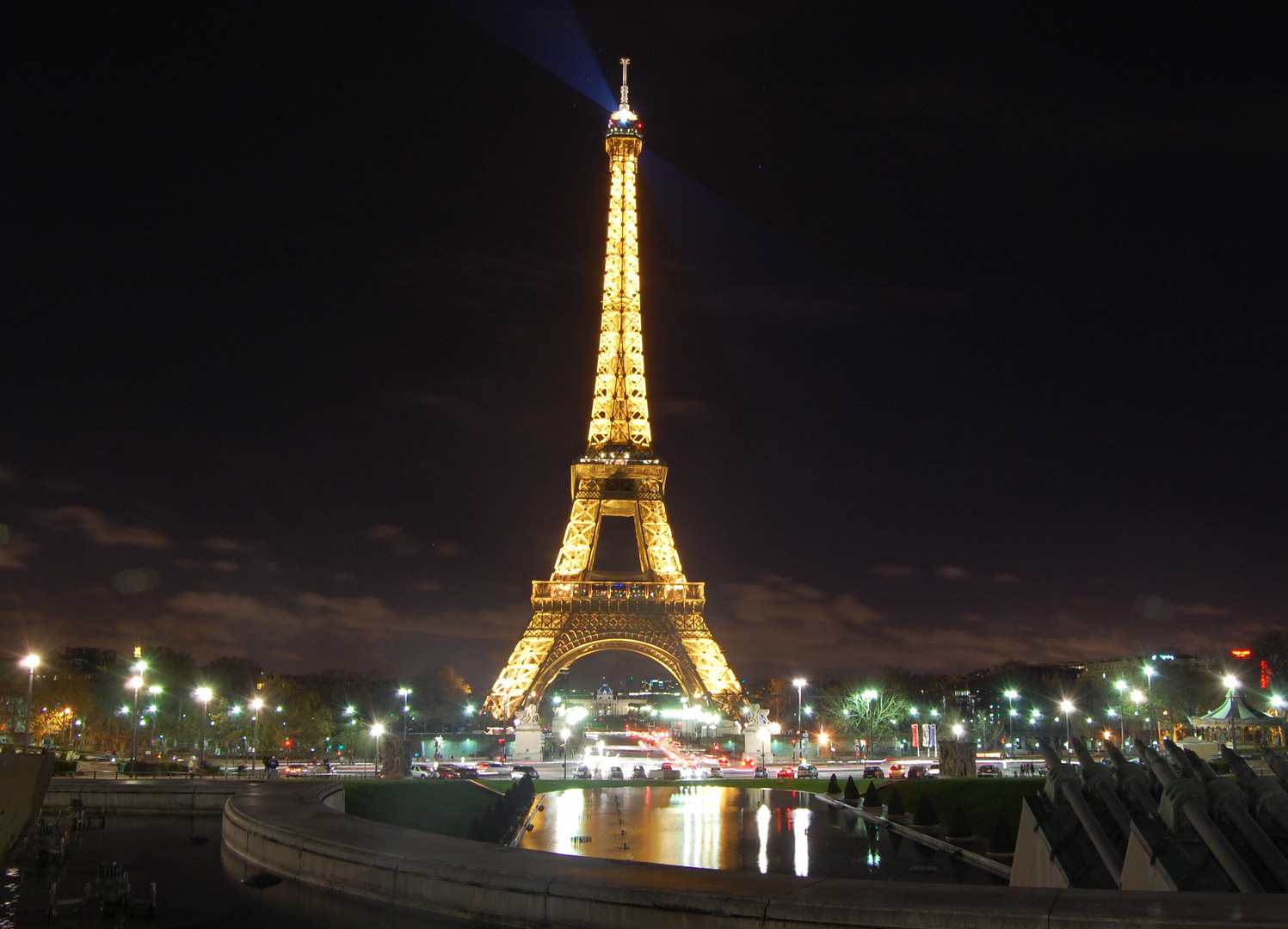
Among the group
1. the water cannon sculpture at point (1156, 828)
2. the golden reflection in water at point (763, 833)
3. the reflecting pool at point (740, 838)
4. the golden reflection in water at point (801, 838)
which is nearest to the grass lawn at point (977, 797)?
the reflecting pool at point (740, 838)

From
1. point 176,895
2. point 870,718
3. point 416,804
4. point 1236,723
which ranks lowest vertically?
point 176,895

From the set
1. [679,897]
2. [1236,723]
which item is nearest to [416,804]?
[679,897]

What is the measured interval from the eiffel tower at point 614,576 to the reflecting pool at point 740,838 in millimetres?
40552

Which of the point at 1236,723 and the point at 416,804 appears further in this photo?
the point at 1236,723

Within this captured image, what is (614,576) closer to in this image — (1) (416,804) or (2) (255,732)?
(2) (255,732)

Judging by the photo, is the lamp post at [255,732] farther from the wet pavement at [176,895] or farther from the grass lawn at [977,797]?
the wet pavement at [176,895]

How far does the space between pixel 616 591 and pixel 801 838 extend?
5810 cm

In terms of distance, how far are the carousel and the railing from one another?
37.0 meters

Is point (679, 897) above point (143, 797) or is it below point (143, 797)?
above

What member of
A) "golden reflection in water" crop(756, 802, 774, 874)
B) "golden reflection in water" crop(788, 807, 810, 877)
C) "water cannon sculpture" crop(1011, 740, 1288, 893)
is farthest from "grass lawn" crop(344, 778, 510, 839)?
"water cannon sculpture" crop(1011, 740, 1288, 893)

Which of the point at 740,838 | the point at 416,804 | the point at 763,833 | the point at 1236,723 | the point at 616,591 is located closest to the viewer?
the point at 740,838

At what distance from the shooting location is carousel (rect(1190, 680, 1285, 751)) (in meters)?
56.9

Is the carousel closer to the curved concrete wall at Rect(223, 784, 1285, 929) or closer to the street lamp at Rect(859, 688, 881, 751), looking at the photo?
the street lamp at Rect(859, 688, 881, 751)

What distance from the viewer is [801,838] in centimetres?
3172
